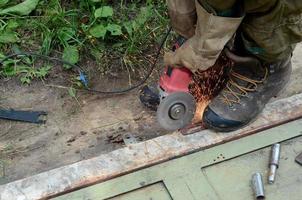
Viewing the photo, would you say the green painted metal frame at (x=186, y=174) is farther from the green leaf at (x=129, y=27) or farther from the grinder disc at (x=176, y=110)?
the green leaf at (x=129, y=27)

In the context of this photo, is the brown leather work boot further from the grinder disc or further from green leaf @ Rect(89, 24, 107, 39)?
green leaf @ Rect(89, 24, 107, 39)

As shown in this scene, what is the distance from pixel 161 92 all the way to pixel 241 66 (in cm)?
38

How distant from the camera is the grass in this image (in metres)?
3.04

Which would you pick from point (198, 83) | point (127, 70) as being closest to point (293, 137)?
point (198, 83)

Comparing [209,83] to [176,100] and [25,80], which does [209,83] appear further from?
[25,80]

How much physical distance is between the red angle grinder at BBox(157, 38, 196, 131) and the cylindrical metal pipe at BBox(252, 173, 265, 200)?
410mm

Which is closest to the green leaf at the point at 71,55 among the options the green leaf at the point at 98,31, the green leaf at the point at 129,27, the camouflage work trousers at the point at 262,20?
the green leaf at the point at 98,31

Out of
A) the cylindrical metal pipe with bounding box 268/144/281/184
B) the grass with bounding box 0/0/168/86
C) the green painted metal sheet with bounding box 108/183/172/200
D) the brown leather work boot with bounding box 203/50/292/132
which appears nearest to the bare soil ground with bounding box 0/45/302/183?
the grass with bounding box 0/0/168/86

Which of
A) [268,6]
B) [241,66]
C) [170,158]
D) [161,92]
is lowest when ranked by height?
[170,158]

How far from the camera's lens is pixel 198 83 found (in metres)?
2.71

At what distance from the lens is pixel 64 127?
2738mm

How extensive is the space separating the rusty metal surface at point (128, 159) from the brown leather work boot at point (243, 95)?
5 cm

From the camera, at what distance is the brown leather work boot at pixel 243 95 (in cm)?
254

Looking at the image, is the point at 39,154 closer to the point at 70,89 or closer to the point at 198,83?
the point at 70,89
